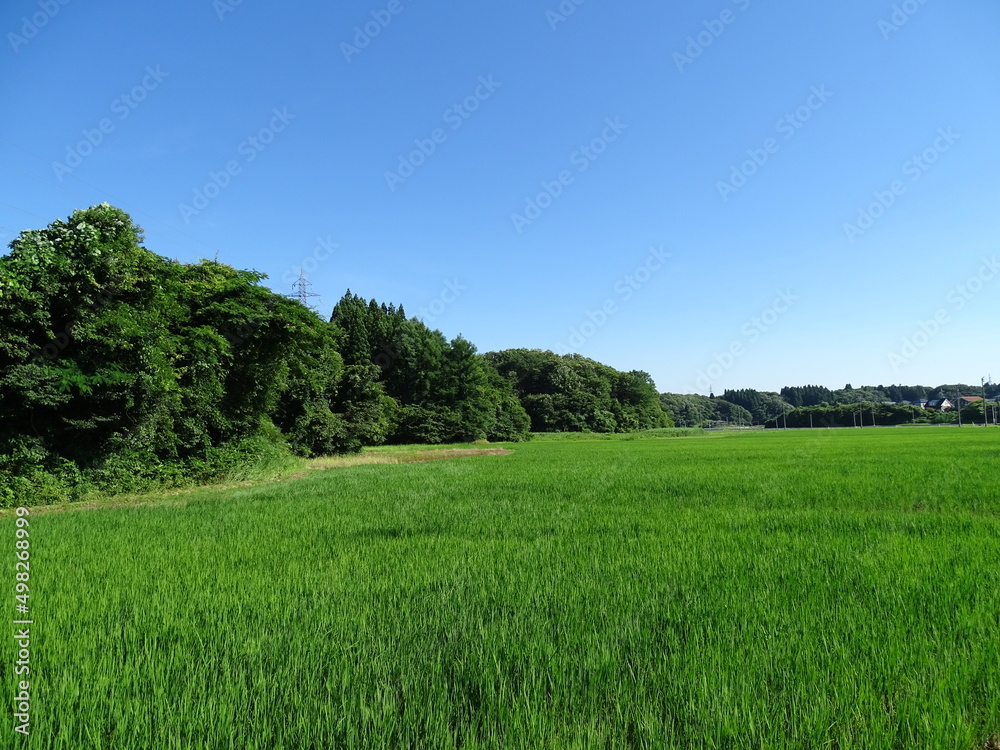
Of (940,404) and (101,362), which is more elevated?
(101,362)

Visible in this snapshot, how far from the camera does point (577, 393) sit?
7944 centimetres

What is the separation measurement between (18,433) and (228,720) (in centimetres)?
1463

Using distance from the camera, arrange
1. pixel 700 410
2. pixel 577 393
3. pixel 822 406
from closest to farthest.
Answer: pixel 577 393 → pixel 822 406 → pixel 700 410

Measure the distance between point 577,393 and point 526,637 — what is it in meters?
76.9

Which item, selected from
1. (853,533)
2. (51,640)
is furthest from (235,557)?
(853,533)

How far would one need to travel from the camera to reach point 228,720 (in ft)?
8.28

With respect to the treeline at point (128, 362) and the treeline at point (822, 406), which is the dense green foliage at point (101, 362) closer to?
the treeline at point (128, 362)

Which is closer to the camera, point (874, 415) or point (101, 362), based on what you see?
point (101, 362)

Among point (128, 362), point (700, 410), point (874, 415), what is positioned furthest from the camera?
point (700, 410)

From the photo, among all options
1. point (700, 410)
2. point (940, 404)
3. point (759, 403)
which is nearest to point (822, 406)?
point (700, 410)

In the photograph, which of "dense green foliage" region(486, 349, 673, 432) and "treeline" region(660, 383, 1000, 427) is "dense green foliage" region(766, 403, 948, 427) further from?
"dense green foliage" region(486, 349, 673, 432)

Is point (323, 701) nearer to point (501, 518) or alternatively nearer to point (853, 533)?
point (501, 518)

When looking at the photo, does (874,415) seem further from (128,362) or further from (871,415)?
(128,362)

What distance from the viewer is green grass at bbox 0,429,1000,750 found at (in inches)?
97.7
